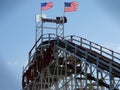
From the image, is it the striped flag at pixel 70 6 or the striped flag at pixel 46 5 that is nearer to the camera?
the striped flag at pixel 70 6

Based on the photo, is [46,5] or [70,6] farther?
[46,5]

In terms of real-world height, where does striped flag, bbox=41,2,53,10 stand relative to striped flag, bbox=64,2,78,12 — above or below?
below

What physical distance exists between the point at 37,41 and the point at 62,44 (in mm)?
5562

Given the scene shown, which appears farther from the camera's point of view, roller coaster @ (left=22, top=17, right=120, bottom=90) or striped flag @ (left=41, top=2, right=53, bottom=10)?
striped flag @ (left=41, top=2, right=53, bottom=10)

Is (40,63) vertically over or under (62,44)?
under

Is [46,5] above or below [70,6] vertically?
below

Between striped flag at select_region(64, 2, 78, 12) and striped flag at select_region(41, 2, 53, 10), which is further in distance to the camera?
striped flag at select_region(41, 2, 53, 10)

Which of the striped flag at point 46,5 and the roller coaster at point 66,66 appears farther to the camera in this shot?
the striped flag at point 46,5

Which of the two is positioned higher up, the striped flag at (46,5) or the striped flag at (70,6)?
the striped flag at (70,6)

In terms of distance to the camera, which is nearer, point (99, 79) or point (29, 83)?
point (99, 79)

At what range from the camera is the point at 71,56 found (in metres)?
39.0

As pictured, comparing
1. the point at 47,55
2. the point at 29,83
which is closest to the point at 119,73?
the point at 47,55

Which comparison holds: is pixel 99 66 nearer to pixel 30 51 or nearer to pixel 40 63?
pixel 40 63

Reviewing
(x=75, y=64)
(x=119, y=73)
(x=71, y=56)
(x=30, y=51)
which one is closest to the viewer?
(x=119, y=73)
